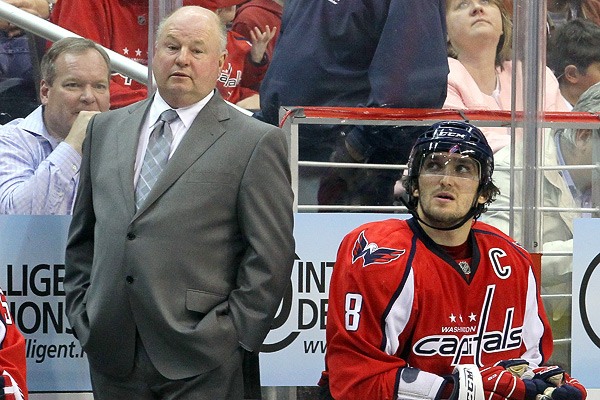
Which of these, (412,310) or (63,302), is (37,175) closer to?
(63,302)

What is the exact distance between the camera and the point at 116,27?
3443 mm

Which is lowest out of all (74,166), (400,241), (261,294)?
(261,294)

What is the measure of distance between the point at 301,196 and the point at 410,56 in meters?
0.73

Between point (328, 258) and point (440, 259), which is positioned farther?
point (328, 258)

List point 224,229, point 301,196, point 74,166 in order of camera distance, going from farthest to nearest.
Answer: point 301,196 < point 74,166 < point 224,229

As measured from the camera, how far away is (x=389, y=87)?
355 cm

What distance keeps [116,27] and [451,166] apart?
1.62 meters

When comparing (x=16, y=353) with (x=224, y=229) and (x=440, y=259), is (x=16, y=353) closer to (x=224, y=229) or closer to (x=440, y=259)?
(x=224, y=229)

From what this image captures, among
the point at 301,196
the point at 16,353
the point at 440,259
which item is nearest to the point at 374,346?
the point at 440,259

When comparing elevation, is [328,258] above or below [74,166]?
below

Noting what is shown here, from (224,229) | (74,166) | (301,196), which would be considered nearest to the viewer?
(224,229)

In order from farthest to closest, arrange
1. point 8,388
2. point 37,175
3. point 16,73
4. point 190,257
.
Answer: point 16,73 < point 37,175 < point 190,257 < point 8,388

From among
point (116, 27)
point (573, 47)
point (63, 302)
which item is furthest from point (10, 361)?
point (573, 47)

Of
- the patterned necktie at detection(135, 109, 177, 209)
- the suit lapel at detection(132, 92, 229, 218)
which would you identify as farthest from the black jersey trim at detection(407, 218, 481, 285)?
the patterned necktie at detection(135, 109, 177, 209)
